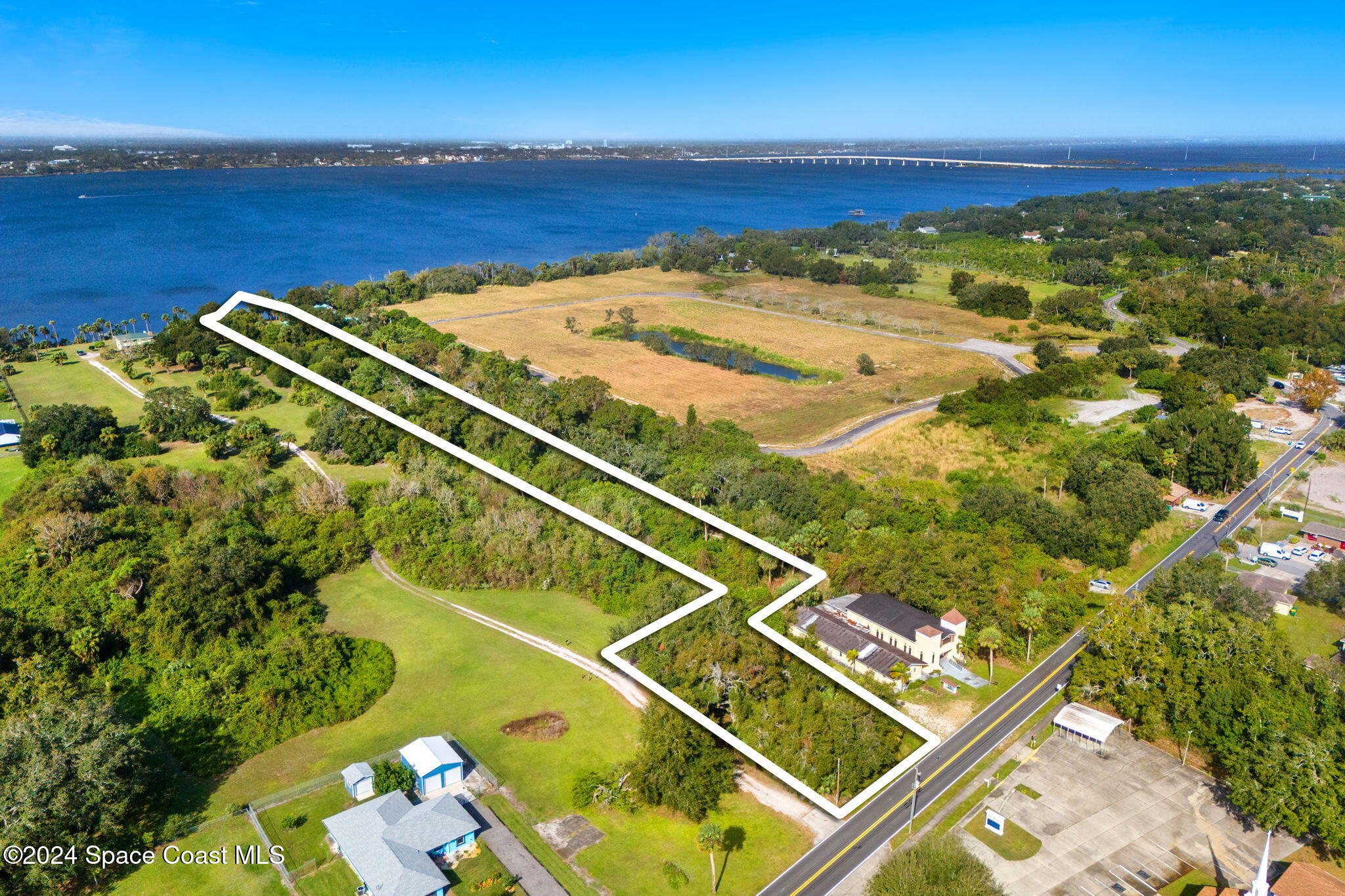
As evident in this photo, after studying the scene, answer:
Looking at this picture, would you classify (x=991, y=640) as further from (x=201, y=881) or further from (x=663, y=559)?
(x=663, y=559)

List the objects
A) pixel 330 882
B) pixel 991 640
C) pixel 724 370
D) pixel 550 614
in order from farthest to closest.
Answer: pixel 724 370 → pixel 550 614 → pixel 991 640 → pixel 330 882

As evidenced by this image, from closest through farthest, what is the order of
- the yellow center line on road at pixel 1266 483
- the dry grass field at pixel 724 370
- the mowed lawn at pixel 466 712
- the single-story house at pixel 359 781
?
the single-story house at pixel 359 781 → the mowed lawn at pixel 466 712 → the yellow center line on road at pixel 1266 483 → the dry grass field at pixel 724 370

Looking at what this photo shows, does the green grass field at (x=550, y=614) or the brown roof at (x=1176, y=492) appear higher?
the brown roof at (x=1176, y=492)

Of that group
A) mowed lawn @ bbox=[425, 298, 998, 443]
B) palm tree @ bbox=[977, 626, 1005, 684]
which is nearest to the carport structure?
palm tree @ bbox=[977, 626, 1005, 684]

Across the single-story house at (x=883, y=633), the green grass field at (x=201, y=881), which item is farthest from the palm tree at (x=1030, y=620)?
the green grass field at (x=201, y=881)

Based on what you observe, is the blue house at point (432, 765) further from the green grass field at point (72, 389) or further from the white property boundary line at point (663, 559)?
the green grass field at point (72, 389)

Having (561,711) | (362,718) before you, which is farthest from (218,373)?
(561,711)

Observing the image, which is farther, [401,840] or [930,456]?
[930,456]

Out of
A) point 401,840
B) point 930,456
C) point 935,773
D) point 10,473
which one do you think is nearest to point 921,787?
point 935,773
